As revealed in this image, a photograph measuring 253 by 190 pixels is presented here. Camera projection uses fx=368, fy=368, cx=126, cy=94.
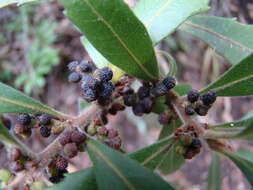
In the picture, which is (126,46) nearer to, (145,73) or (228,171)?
(145,73)

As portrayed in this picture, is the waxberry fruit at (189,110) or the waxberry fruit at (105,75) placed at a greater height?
the waxberry fruit at (105,75)

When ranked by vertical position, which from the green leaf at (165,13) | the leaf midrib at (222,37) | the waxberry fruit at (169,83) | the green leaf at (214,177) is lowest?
the green leaf at (214,177)

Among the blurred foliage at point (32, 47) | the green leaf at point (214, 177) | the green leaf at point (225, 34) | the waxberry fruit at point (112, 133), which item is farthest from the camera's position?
the blurred foliage at point (32, 47)

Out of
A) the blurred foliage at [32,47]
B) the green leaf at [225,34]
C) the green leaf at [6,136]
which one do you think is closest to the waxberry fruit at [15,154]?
the green leaf at [6,136]

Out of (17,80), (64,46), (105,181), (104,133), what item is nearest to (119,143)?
(104,133)

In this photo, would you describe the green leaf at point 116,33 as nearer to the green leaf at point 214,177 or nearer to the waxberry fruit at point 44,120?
the waxberry fruit at point 44,120

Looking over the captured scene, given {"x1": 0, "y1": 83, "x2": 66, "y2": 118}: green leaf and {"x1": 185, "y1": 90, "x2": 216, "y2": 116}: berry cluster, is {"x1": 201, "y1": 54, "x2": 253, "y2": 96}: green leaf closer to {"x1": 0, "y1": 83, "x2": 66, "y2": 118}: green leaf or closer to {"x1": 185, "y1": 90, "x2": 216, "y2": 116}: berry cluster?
{"x1": 185, "y1": 90, "x2": 216, "y2": 116}: berry cluster
